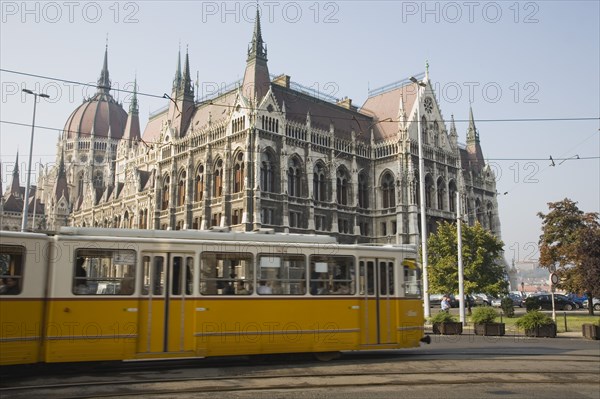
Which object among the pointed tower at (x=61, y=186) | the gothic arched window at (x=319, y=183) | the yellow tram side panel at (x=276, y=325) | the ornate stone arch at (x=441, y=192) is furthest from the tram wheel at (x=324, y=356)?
the pointed tower at (x=61, y=186)

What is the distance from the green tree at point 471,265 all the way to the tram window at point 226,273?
28.1 m

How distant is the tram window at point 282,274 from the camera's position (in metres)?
13.2

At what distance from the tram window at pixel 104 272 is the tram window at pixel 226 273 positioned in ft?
5.20

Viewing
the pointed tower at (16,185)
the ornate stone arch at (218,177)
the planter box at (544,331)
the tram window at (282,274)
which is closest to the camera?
the tram window at (282,274)

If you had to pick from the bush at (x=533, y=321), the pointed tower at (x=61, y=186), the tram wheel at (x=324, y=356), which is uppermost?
the pointed tower at (x=61, y=186)

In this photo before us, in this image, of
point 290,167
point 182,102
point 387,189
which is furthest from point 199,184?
point 387,189

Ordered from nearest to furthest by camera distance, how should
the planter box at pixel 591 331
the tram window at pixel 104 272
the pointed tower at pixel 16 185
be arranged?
the tram window at pixel 104 272 → the planter box at pixel 591 331 → the pointed tower at pixel 16 185

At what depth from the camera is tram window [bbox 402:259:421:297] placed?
1466 centimetres

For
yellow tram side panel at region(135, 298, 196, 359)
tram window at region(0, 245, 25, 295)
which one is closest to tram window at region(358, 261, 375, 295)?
yellow tram side panel at region(135, 298, 196, 359)

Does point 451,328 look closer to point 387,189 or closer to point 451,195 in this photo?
point 387,189

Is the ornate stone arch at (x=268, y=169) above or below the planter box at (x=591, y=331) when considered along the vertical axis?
above

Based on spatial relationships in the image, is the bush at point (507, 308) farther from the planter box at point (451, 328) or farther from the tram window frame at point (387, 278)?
Result: the tram window frame at point (387, 278)

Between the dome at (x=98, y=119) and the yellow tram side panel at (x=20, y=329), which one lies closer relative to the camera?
the yellow tram side panel at (x=20, y=329)

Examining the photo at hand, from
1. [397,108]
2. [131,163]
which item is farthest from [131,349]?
[131,163]
